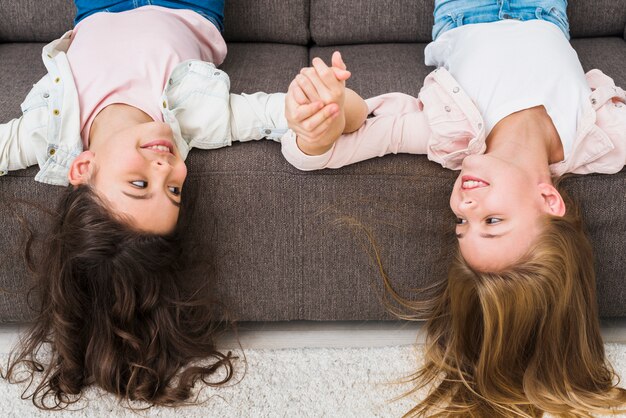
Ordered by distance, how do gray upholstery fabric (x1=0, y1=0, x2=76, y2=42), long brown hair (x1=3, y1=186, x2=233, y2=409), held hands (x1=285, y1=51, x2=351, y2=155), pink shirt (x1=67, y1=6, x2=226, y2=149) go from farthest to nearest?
gray upholstery fabric (x1=0, y1=0, x2=76, y2=42), pink shirt (x1=67, y1=6, x2=226, y2=149), long brown hair (x1=3, y1=186, x2=233, y2=409), held hands (x1=285, y1=51, x2=351, y2=155)

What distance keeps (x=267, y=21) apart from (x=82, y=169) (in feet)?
2.30

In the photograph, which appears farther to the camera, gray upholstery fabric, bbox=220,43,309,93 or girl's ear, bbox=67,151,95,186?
gray upholstery fabric, bbox=220,43,309,93

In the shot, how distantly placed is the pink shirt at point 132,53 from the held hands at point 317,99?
0.33 metres

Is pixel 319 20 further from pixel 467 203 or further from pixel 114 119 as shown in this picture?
pixel 467 203

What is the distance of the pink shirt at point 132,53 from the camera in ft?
4.21

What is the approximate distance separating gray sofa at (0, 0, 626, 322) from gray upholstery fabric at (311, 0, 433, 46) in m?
Result: 0.12

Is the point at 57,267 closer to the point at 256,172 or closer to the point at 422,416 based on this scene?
the point at 256,172

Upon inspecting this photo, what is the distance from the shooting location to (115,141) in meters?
1.15

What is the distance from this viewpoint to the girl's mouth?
113cm

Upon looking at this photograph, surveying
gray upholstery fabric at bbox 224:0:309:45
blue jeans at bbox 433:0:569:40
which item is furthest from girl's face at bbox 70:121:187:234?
blue jeans at bbox 433:0:569:40

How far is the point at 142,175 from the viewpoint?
1132 mm

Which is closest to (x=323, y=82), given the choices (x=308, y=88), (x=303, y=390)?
(x=308, y=88)

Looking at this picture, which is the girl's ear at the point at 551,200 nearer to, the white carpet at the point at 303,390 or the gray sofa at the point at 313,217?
the gray sofa at the point at 313,217

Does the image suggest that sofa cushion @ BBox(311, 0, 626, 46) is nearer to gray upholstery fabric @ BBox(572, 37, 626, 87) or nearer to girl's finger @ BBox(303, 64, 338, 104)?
gray upholstery fabric @ BBox(572, 37, 626, 87)
